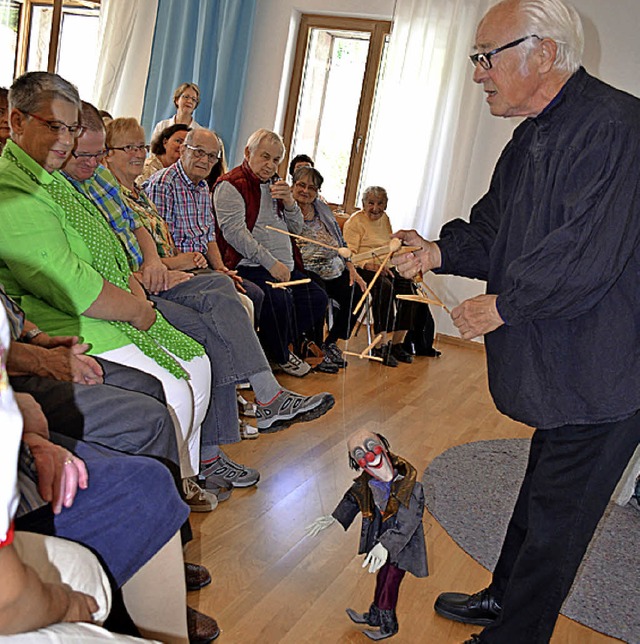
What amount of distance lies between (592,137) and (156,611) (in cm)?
118

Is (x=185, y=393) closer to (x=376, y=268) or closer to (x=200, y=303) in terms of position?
(x=200, y=303)

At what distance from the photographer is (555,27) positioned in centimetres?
148

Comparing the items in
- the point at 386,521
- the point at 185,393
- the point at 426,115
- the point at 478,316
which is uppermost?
the point at 426,115

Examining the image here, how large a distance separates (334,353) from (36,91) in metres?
2.23

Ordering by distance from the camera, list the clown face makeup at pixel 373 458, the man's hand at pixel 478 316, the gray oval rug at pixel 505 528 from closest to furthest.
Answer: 1. the man's hand at pixel 478 316
2. the clown face makeup at pixel 373 458
3. the gray oval rug at pixel 505 528

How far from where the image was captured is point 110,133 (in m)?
2.65

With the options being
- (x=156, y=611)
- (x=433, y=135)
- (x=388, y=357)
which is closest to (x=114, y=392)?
(x=156, y=611)

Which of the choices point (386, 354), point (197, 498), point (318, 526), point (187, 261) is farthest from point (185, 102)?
point (318, 526)

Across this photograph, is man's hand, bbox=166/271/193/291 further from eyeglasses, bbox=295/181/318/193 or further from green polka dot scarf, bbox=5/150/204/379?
eyeglasses, bbox=295/181/318/193

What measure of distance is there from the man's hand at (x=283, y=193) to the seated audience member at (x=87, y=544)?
234 centimetres

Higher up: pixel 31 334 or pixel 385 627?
pixel 31 334

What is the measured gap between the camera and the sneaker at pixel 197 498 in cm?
215

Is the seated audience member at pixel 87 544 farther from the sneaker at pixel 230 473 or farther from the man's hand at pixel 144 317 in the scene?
the sneaker at pixel 230 473

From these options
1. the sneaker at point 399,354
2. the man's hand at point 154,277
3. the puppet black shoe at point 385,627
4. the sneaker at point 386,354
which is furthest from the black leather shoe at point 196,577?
the sneaker at point 399,354
